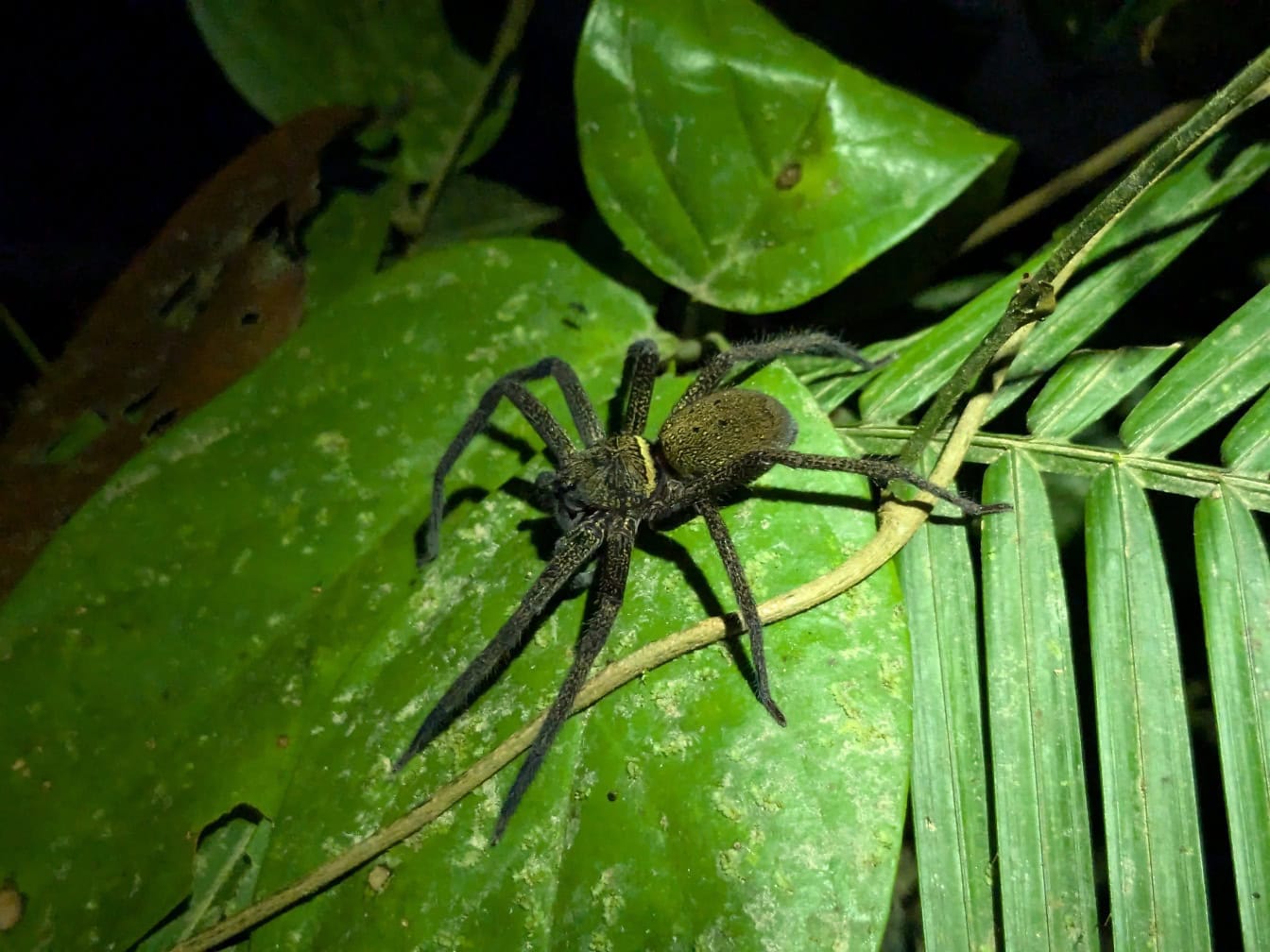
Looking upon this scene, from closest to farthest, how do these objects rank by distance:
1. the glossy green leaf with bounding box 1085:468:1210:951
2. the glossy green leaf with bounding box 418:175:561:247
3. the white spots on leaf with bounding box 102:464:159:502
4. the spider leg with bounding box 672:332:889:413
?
the glossy green leaf with bounding box 1085:468:1210:951, the white spots on leaf with bounding box 102:464:159:502, the spider leg with bounding box 672:332:889:413, the glossy green leaf with bounding box 418:175:561:247

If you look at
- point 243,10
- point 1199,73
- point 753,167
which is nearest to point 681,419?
point 753,167

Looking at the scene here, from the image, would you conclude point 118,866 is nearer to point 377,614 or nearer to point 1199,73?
point 377,614

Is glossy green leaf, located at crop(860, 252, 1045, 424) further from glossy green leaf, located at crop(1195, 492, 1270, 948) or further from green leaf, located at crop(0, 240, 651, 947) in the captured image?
green leaf, located at crop(0, 240, 651, 947)

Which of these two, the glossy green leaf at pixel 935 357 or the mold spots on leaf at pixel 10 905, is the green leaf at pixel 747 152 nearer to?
the glossy green leaf at pixel 935 357

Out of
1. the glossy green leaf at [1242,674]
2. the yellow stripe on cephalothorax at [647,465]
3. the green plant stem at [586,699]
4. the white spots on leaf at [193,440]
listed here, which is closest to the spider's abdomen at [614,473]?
the yellow stripe on cephalothorax at [647,465]

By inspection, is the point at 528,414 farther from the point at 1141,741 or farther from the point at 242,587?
the point at 1141,741

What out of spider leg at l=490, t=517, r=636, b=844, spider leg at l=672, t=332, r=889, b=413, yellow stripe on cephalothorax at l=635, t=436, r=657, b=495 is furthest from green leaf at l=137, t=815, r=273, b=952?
spider leg at l=672, t=332, r=889, b=413
